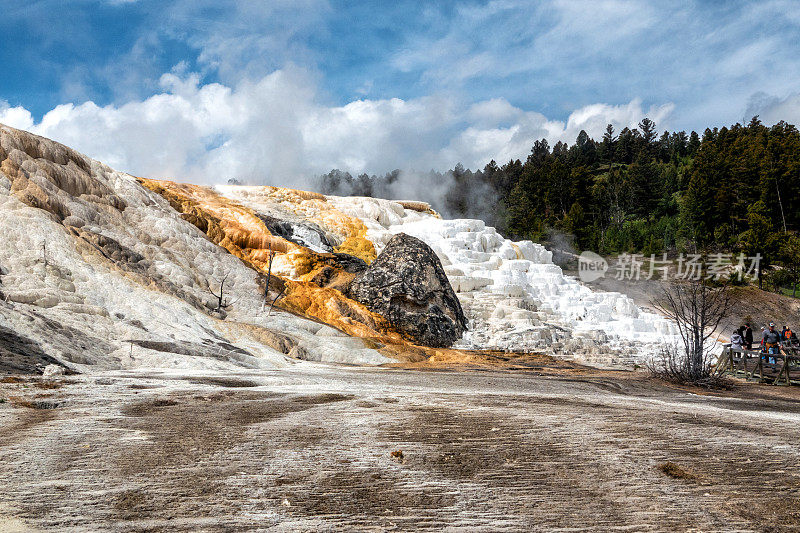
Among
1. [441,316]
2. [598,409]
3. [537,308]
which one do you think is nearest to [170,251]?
[441,316]

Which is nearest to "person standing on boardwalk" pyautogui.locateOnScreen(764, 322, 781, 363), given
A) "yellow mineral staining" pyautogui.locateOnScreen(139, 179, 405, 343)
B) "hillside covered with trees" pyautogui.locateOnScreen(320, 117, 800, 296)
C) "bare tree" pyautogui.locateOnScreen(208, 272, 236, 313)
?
"yellow mineral staining" pyautogui.locateOnScreen(139, 179, 405, 343)

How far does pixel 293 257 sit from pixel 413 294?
6.36 m

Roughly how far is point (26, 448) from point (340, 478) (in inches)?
80.8

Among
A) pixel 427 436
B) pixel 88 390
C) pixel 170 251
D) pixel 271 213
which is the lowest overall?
pixel 88 390

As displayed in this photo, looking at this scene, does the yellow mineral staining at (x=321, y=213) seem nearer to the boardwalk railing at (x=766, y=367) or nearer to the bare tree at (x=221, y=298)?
the bare tree at (x=221, y=298)

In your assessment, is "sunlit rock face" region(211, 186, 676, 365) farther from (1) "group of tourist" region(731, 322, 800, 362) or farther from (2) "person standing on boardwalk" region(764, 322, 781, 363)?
(2) "person standing on boardwalk" region(764, 322, 781, 363)

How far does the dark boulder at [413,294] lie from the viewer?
20062 mm

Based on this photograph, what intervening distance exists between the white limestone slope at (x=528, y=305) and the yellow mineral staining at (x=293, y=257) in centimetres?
356

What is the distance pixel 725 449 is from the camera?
340 cm

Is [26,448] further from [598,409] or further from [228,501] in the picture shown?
[598,409]

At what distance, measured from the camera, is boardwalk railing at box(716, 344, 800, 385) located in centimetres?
1134

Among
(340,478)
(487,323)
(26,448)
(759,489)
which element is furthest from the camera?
(487,323)

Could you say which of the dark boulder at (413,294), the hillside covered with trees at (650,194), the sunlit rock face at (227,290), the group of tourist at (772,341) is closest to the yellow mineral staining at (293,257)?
the sunlit rock face at (227,290)

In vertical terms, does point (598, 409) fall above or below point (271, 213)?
below
